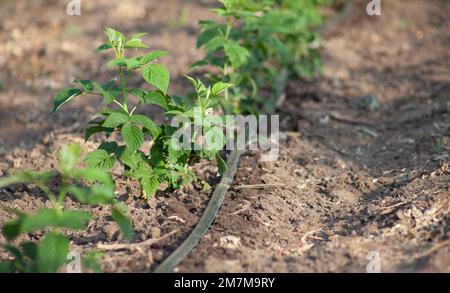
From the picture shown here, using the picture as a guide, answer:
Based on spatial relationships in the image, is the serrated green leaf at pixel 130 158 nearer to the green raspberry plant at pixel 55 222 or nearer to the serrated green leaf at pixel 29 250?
the green raspberry plant at pixel 55 222

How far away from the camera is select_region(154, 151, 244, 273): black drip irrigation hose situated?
2.79m

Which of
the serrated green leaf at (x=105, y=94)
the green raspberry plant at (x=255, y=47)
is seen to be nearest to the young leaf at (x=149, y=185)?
the serrated green leaf at (x=105, y=94)

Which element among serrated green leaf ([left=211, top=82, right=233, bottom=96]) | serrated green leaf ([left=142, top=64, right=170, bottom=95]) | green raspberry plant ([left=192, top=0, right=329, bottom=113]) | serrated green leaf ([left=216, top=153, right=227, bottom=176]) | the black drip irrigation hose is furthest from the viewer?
green raspberry plant ([left=192, top=0, right=329, bottom=113])

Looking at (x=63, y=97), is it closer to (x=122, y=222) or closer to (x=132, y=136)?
(x=132, y=136)

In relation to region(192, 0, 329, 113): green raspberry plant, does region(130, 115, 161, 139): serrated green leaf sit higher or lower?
lower

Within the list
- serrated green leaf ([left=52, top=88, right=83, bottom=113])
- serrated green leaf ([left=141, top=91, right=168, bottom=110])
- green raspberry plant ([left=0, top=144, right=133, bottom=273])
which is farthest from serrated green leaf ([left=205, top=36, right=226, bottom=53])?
green raspberry plant ([left=0, top=144, right=133, bottom=273])

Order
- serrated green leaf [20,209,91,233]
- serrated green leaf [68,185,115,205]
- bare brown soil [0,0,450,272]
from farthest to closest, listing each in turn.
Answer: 1. bare brown soil [0,0,450,272]
2. serrated green leaf [68,185,115,205]
3. serrated green leaf [20,209,91,233]

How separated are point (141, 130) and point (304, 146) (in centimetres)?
148

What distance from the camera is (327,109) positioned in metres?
5.04

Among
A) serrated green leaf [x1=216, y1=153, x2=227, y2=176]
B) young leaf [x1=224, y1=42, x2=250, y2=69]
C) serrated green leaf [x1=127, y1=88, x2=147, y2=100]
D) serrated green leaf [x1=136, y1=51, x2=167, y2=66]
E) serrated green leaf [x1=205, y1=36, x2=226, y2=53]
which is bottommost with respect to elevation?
serrated green leaf [x1=216, y1=153, x2=227, y2=176]

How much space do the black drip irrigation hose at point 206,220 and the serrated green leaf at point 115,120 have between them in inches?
26.1

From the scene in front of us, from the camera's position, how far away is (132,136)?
10.2ft

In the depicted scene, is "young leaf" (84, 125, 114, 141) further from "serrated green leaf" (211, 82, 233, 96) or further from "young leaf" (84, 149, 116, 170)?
"serrated green leaf" (211, 82, 233, 96)

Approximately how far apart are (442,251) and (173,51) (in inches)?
152
